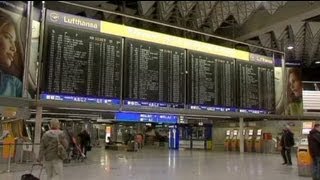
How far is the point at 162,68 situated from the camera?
627 inches

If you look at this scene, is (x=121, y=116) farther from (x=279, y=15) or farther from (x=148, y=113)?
(x=279, y=15)

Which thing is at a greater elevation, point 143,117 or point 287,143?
point 143,117

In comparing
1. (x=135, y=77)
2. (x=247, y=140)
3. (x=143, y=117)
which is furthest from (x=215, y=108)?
(x=247, y=140)

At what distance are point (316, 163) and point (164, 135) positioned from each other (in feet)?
99.8

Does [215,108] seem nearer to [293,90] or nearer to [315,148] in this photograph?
[315,148]

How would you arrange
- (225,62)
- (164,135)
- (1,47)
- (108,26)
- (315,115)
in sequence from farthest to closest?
1. (164,135)
2. (315,115)
3. (225,62)
4. (108,26)
5. (1,47)

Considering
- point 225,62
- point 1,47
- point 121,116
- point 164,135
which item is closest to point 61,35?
point 1,47

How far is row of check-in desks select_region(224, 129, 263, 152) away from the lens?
28.4m

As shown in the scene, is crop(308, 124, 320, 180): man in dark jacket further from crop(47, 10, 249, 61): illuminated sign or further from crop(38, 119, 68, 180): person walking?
crop(47, 10, 249, 61): illuminated sign

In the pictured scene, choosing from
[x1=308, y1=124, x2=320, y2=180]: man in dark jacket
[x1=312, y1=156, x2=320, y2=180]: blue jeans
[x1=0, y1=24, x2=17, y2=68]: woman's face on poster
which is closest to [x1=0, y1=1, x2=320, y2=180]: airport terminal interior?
[x1=0, y1=24, x2=17, y2=68]: woman's face on poster

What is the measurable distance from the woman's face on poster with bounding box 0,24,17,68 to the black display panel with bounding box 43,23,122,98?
3.31ft

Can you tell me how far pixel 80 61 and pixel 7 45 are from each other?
225 cm

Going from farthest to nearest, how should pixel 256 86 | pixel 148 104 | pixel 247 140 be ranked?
pixel 247 140 < pixel 256 86 < pixel 148 104

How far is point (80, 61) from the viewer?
1395 centimetres
